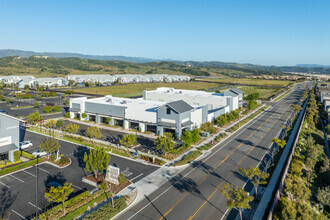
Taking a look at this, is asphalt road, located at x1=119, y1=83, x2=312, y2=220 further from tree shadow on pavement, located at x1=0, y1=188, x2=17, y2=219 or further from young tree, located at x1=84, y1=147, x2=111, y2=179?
tree shadow on pavement, located at x1=0, y1=188, x2=17, y2=219

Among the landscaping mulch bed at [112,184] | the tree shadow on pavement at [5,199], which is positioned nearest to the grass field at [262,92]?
the landscaping mulch bed at [112,184]

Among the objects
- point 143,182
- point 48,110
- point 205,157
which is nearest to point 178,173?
point 143,182

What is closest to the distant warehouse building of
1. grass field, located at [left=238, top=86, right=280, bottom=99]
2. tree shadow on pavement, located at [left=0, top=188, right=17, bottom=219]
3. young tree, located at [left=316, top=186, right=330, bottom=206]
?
young tree, located at [left=316, top=186, right=330, bottom=206]

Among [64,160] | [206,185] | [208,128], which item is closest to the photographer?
[206,185]

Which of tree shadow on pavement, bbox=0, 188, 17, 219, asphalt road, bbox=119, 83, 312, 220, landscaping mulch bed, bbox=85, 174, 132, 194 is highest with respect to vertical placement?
asphalt road, bbox=119, 83, 312, 220

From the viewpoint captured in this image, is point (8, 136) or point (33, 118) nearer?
point (8, 136)

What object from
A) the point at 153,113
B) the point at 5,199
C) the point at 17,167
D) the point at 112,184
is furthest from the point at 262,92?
the point at 5,199

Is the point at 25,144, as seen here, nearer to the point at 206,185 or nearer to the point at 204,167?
the point at 204,167
